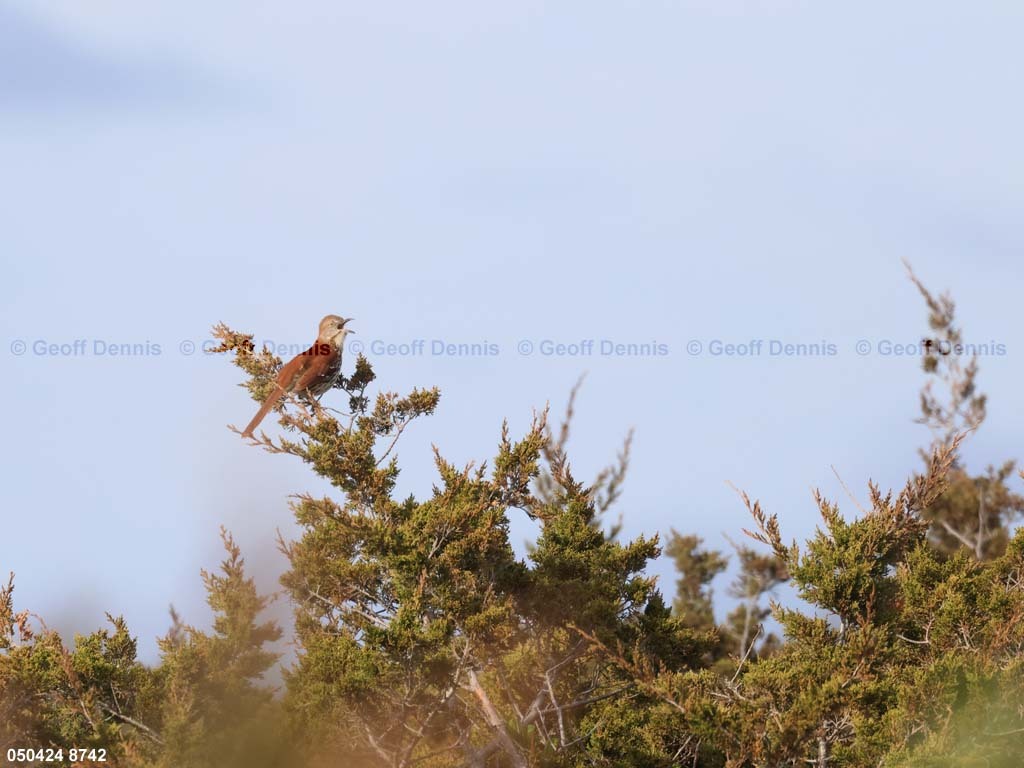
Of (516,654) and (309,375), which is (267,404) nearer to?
(309,375)

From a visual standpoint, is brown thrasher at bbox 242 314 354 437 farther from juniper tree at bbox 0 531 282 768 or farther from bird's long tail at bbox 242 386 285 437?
juniper tree at bbox 0 531 282 768

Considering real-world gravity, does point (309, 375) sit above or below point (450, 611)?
above

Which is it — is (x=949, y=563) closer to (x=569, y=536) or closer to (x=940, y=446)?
(x=940, y=446)

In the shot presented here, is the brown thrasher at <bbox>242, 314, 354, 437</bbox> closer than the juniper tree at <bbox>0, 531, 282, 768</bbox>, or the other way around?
the juniper tree at <bbox>0, 531, 282, 768</bbox>

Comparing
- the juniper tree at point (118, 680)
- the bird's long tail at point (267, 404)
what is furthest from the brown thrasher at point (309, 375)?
the juniper tree at point (118, 680)

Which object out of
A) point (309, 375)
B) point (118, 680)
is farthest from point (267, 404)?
point (118, 680)

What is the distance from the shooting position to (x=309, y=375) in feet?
43.2

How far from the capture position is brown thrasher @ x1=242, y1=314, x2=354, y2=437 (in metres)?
12.9

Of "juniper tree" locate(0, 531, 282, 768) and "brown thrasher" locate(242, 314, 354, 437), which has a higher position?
"brown thrasher" locate(242, 314, 354, 437)

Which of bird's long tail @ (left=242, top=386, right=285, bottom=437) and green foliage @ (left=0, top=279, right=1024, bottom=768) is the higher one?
bird's long tail @ (left=242, top=386, right=285, bottom=437)

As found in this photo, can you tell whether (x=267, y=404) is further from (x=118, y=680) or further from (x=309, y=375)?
(x=118, y=680)

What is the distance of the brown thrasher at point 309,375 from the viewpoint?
1290cm

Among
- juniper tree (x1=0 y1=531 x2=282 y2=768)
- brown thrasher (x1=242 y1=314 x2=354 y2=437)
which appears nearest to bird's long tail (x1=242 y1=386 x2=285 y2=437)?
brown thrasher (x1=242 y1=314 x2=354 y2=437)

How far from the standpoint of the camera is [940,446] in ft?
44.8
